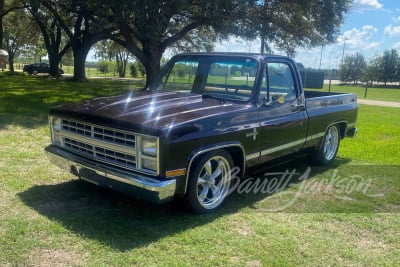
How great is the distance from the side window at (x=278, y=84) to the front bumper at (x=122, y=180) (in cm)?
197

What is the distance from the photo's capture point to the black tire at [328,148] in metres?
6.79

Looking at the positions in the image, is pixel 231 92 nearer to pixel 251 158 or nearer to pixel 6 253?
pixel 251 158

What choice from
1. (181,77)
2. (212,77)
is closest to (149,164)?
(212,77)

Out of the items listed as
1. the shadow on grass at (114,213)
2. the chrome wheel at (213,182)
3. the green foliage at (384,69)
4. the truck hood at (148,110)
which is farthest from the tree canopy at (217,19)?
the green foliage at (384,69)

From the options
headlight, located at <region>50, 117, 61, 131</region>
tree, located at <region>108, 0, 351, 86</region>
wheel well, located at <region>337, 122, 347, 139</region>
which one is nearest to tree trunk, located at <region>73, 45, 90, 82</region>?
tree, located at <region>108, 0, 351, 86</region>

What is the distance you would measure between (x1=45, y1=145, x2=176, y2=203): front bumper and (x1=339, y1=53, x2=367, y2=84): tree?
2672 inches

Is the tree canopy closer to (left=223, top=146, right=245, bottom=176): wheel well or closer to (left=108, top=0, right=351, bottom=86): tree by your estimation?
(left=108, top=0, right=351, bottom=86): tree

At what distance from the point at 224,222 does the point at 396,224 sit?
1981 mm

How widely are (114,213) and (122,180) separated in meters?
0.58

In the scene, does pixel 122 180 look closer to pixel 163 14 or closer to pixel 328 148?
pixel 328 148

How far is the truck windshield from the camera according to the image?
516cm

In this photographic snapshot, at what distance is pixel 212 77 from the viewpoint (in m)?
5.47

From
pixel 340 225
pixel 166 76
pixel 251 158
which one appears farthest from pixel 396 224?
pixel 166 76

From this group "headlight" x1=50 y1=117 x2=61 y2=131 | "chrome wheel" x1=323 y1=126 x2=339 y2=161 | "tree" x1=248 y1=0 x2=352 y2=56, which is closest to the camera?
"headlight" x1=50 y1=117 x2=61 y2=131
